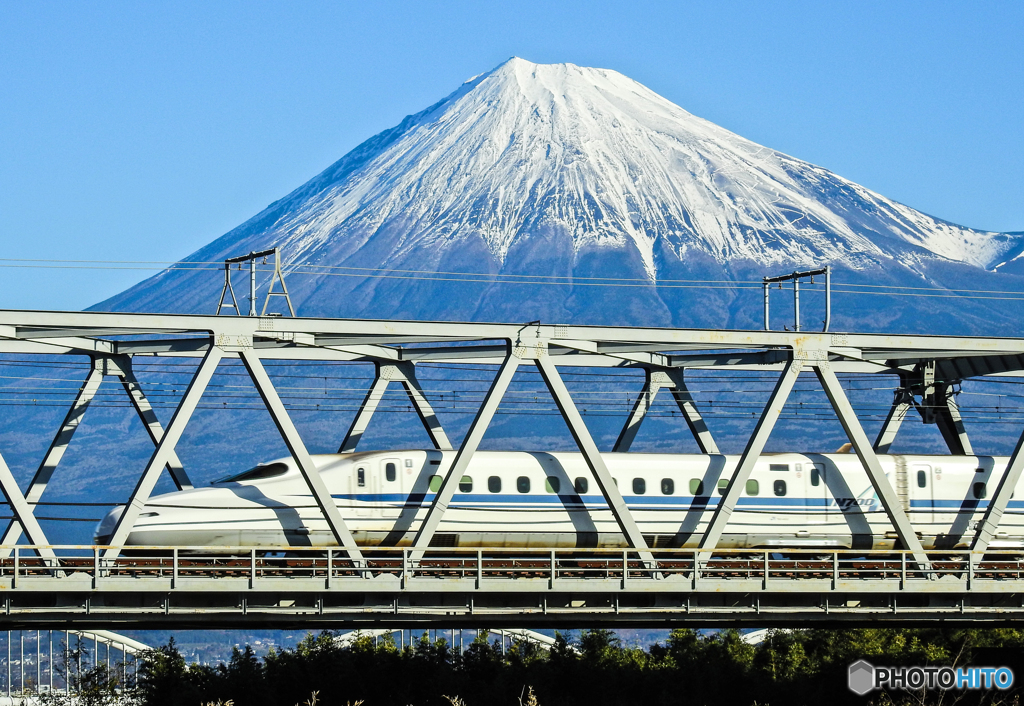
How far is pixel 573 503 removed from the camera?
44688 mm

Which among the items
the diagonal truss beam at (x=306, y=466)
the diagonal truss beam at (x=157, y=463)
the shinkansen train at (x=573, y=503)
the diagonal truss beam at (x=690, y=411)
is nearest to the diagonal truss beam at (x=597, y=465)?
the shinkansen train at (x=573, y=503)

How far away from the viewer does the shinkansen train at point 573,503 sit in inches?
1641

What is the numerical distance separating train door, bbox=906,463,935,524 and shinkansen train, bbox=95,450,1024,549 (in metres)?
0.05

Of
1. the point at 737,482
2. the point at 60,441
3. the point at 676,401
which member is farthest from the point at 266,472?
the point at 676,401

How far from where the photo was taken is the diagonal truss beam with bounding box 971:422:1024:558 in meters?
41.9

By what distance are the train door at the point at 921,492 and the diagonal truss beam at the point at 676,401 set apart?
675 centimetres

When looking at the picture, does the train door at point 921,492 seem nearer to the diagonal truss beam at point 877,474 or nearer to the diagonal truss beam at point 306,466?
the diagonal truss beam at point 877,474

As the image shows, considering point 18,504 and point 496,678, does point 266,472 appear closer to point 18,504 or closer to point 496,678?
point 18,504

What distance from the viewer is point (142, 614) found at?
36.4 m

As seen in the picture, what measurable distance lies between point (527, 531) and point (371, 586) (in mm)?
7992

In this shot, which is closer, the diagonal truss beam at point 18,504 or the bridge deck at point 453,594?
the bridge deck at point 453,594

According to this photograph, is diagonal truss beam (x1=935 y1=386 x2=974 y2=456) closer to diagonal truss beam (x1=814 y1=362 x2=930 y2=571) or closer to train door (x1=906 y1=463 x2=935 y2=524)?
train door (x1=906 y1=463 x2=935 y2=524)

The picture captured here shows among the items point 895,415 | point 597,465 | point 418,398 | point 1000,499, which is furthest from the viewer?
point 895,415

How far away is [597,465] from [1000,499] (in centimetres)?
1254
